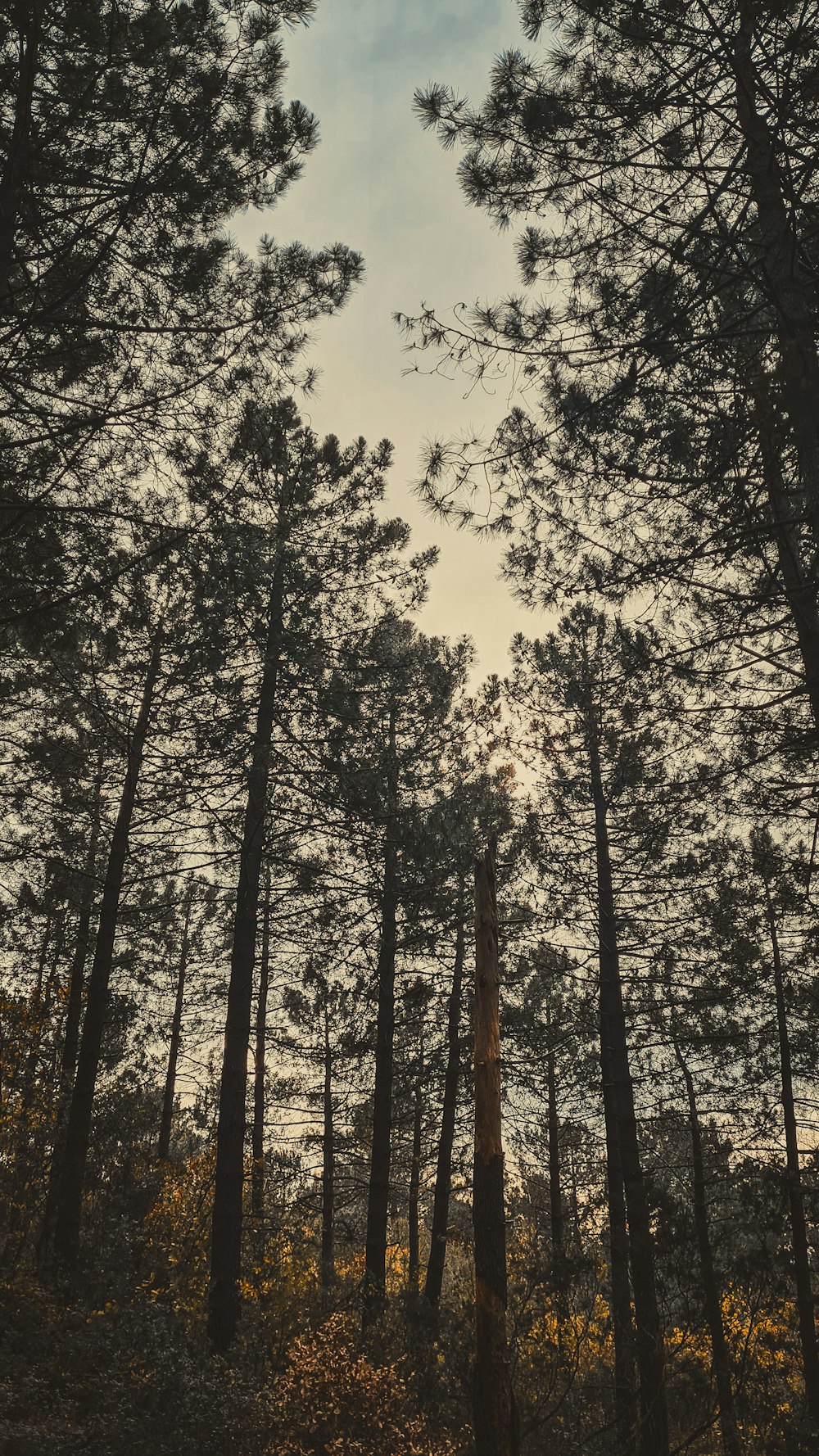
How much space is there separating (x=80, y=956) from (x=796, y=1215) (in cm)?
1207

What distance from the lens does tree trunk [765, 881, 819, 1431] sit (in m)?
8.67

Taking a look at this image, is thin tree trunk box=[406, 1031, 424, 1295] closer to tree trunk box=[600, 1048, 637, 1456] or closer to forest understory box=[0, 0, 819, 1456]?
forest understory box=[0, 0, 819, 1456]

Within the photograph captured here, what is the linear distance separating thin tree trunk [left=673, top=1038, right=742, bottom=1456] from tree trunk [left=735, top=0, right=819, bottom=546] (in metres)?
7.64

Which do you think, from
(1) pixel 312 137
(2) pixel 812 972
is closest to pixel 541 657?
(2) pixel 812 972

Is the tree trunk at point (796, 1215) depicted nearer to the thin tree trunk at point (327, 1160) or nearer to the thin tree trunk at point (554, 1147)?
the thin tree trunk at point (554, 1147)

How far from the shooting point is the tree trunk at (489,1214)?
445 centimetres

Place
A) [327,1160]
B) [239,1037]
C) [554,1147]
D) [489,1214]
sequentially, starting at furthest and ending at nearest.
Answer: [327,1160] → [554,1147] → [239,1037] → [489,1214]

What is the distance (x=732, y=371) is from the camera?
4773 mm

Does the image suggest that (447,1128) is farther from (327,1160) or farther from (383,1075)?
(327,1160)

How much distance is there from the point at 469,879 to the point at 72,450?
10.3m

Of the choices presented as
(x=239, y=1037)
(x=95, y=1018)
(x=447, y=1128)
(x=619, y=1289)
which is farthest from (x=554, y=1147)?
(x=95, y=1018)

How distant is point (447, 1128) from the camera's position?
1308 centimetres

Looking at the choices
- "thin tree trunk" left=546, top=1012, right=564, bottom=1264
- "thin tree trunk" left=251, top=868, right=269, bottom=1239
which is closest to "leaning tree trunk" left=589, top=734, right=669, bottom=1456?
"thin tree trunk" left=546, top=1012, right=564, bottom=1264

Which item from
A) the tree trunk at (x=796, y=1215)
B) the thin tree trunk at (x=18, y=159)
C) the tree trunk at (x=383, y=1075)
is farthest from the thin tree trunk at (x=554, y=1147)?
the thin tree trunk at (x=18, y=159)
